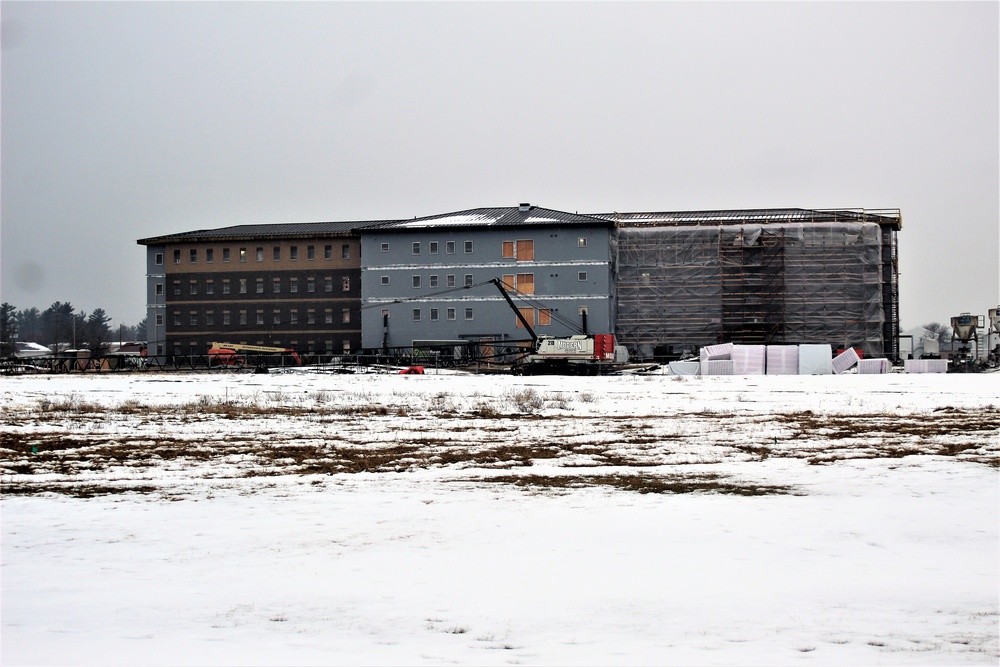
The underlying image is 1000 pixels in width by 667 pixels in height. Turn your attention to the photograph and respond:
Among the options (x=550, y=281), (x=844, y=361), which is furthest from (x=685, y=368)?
(x=550, y=281)

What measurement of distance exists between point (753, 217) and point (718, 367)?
2399 centimetres

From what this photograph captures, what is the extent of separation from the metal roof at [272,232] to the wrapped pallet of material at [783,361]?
3691cm

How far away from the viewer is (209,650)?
5863 mm

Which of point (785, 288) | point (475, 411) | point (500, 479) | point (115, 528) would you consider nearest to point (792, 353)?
point (785, 288)

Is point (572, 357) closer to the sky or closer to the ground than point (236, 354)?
closer to the ground

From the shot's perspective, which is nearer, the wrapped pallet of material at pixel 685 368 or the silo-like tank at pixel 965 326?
the wrapped pallet of material at pixel 685 368

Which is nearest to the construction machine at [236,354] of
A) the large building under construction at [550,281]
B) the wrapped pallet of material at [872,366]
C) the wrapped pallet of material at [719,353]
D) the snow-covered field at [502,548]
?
the large building under construction at [550,281]

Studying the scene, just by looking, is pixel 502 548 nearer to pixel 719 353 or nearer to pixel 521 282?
pixel 719 353

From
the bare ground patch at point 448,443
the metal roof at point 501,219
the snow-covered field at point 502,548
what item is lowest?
the snow-covered field at point 502,548

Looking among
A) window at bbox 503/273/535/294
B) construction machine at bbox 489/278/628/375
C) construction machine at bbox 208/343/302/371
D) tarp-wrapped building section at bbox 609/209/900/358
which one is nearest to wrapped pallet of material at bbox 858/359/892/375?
construction machine at bbox 489/278/628/375

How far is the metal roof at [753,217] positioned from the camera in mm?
70750

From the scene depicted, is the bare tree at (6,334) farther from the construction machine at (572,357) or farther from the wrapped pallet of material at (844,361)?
the wrapped pallet of material at (844,361)

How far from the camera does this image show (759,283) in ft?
230

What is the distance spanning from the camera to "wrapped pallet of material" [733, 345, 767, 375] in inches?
2048
